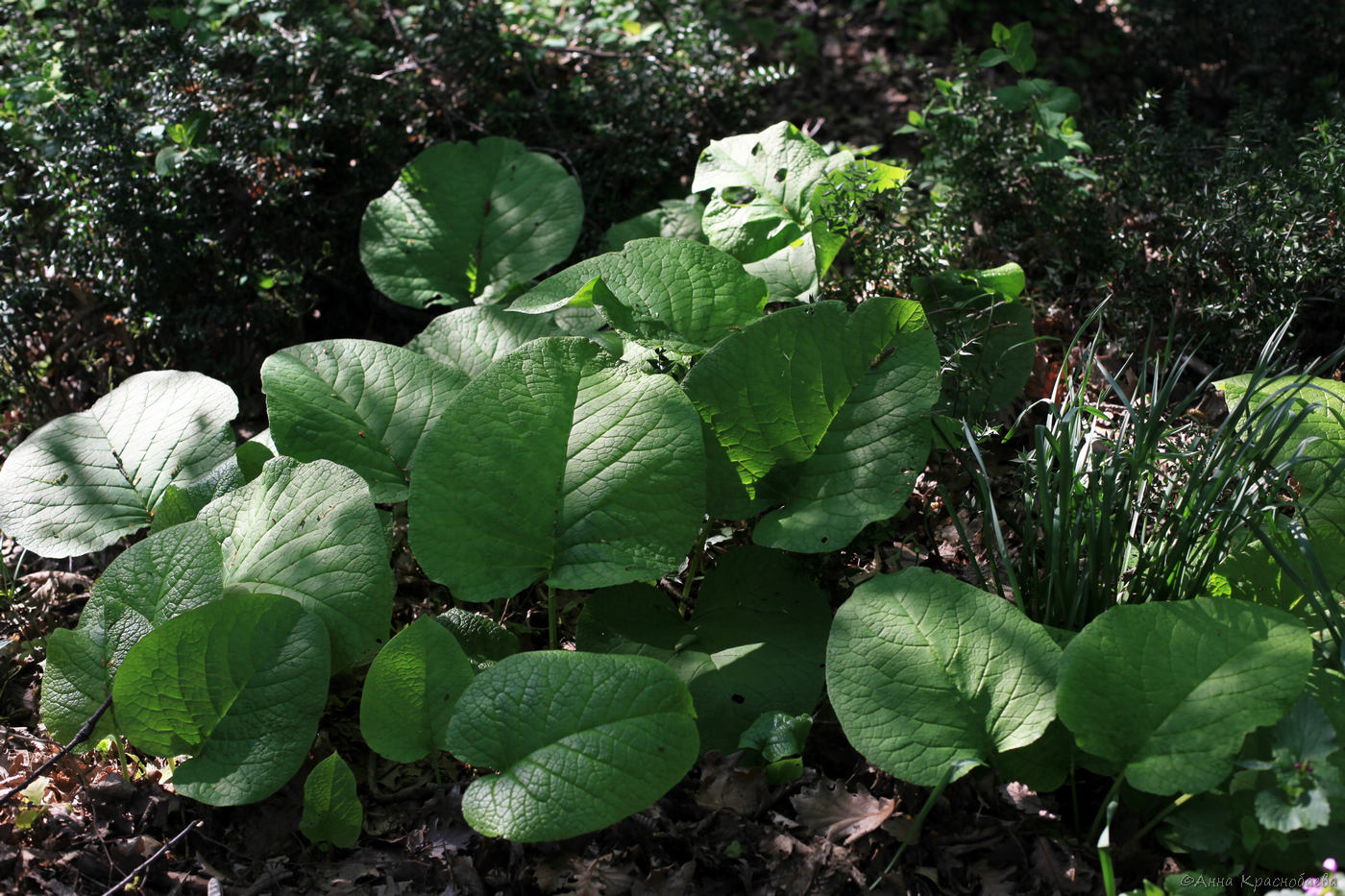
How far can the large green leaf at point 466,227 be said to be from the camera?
2553 millimetres

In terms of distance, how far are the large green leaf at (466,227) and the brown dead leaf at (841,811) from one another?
1489 mm

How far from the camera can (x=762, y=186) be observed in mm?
2379

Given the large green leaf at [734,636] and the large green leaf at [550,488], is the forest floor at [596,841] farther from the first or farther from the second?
the large green leaf at [550,488]

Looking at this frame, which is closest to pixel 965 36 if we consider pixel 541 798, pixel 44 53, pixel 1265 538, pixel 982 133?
pixel 982 133

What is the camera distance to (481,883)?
5.02ft

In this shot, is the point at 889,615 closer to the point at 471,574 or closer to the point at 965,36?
the point at 471,574

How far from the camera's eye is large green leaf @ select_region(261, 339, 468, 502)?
198cm

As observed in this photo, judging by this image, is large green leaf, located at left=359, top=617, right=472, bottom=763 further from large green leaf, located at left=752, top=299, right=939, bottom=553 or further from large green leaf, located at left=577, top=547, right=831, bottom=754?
large green leaf, located at left=752, top=299, right=939, bottom=553

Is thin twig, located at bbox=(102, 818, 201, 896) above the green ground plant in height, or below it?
below

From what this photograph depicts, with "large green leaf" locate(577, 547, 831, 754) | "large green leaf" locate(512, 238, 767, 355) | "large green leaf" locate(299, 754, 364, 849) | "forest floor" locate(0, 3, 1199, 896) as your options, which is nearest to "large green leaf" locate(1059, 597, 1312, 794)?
"forest floor" locate(0, 3, 1199, 896)

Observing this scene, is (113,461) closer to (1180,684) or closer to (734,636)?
(734,636)

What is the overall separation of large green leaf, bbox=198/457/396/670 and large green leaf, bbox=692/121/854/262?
1.06m

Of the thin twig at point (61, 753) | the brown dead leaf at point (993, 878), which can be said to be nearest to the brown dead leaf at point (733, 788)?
the brown dead leaf at point (993, 878)

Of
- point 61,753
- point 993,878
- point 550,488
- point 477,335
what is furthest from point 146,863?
point 993,878
